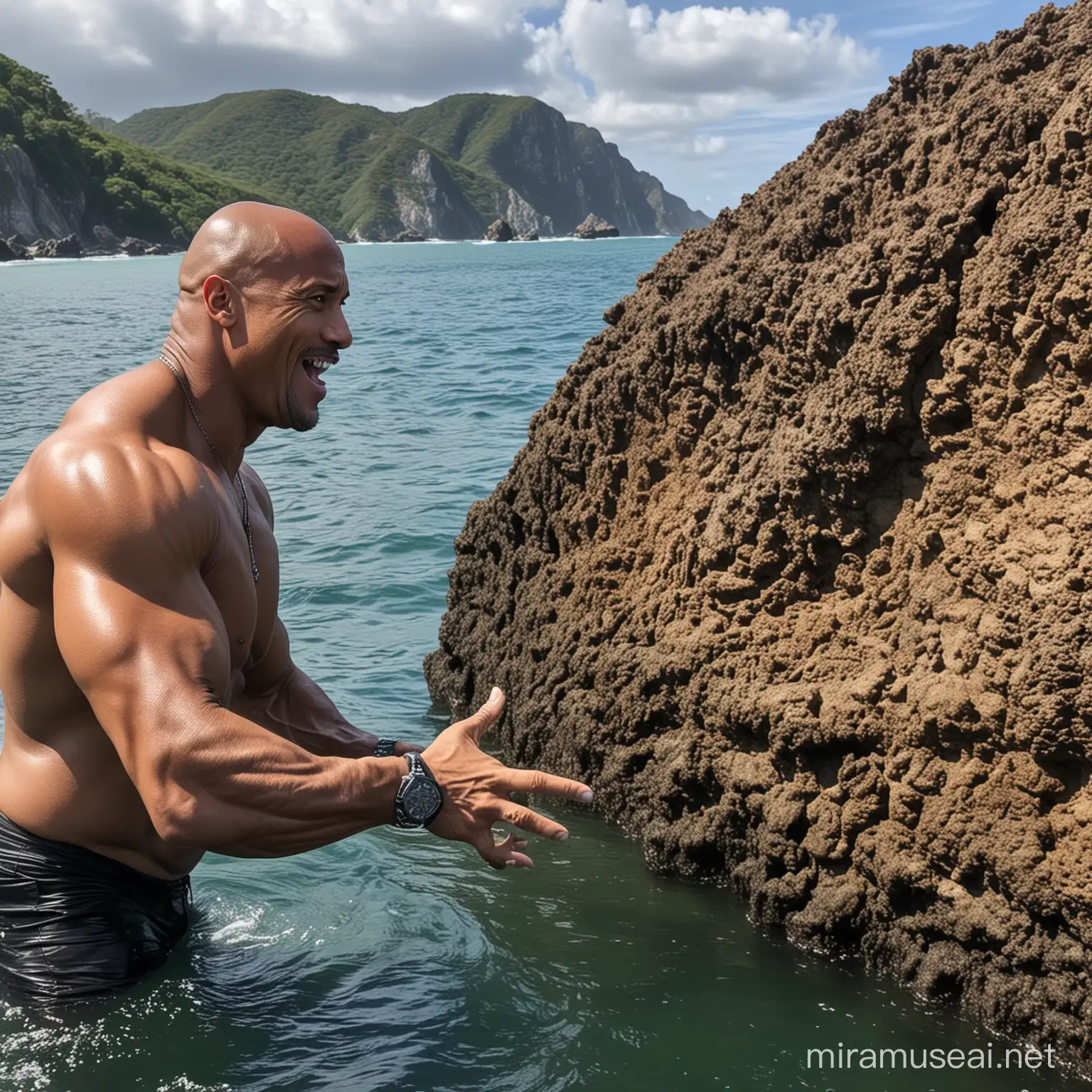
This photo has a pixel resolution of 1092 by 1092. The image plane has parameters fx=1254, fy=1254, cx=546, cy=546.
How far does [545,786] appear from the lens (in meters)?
2.73

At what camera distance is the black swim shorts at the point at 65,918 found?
3076 mm

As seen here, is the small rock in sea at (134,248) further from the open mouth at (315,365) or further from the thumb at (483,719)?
the thumb at (483,719)

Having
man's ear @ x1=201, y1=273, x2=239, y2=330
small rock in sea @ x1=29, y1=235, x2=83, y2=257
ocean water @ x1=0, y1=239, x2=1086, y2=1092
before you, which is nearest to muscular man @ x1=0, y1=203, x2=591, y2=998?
man's ear @ x1=201, y1=273, x2=239, y2=330

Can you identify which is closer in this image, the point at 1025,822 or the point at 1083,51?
the point at 1025,822

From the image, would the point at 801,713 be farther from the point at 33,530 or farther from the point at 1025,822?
the point at 33,530

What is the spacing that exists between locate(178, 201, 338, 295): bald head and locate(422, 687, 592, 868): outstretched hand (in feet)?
3.76

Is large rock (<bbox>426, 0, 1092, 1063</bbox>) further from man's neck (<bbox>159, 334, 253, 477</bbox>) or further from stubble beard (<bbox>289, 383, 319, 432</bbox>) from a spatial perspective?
man's neck (<bbox>159, 334, 253, 477</bbox>)

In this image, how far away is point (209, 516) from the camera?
2.72 metres

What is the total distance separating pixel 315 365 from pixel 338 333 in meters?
0.10

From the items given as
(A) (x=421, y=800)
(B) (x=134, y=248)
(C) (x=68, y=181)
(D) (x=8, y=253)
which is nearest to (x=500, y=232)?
(C) (x=68, y=181)

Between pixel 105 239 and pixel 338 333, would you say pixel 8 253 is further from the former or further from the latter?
pixel 338 333

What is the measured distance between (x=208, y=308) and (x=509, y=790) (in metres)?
1.30

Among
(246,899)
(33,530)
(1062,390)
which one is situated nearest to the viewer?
(33,530)

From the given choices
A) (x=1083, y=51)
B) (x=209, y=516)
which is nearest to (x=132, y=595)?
(x=209, y=516)
